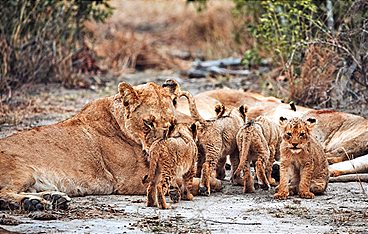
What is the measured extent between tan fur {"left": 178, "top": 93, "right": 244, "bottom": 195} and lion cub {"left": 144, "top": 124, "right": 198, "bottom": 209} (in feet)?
1.54

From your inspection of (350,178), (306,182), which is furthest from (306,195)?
(350,178)

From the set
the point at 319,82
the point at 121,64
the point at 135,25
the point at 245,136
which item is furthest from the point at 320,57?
the point at 135,25

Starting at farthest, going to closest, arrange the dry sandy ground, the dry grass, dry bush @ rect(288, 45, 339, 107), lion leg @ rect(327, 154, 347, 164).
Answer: the dry grass → dry bush @ rect(288, 45, 339, 107) → lion leg @ rect(327, 154, 347, 164) → the dry sandy ground

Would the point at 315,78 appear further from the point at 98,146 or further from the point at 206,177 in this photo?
the point at 98,146

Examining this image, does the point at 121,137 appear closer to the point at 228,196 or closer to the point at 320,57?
the point at 228,196

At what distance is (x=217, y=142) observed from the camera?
7664 millimetres

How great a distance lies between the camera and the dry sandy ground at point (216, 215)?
6078 millimetres

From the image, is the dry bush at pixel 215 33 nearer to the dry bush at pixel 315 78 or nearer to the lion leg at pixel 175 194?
the dry bush at pixel 315 78

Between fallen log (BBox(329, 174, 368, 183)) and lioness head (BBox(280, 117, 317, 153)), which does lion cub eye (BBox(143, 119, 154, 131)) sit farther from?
fallen log (BBox(329, 174, 368, 183))

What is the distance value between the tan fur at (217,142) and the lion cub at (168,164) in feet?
1.54

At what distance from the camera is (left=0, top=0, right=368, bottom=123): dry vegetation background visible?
1095 centimetres

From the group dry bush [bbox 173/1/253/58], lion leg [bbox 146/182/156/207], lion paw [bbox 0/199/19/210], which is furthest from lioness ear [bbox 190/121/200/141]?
dry bush [bbox 173/1/253/58]

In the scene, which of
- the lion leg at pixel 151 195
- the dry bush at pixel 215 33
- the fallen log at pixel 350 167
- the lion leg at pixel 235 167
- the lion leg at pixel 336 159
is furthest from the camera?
the dry bush at pixel 215 33

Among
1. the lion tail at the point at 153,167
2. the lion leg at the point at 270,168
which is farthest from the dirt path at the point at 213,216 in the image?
the lion leg at the point at 270,168
